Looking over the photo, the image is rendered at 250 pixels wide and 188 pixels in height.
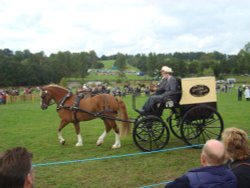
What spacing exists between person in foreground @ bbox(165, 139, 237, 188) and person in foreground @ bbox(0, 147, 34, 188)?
1301mm

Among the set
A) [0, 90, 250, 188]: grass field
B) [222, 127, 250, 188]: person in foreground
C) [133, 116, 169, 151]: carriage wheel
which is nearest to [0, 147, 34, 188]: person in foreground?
[222, 127, 250, 188]: person in foreground

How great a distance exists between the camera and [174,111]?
8922 millimetres

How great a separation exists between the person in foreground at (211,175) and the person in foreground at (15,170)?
130 centimetres

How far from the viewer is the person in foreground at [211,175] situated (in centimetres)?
279

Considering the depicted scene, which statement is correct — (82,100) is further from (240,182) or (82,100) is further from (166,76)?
(240,182)

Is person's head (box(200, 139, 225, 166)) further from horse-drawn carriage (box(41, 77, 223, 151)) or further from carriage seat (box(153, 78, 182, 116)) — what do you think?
carriage seat (box(153, 78, 182, 116))

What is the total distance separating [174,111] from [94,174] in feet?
10.1

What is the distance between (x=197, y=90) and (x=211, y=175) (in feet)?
19.4

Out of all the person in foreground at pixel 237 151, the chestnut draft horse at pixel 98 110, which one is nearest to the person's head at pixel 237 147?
the person in foreground at pixel 237 151

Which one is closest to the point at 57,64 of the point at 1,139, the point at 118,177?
the point at 1,139

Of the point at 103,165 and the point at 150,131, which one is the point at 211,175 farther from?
the point at 150,131

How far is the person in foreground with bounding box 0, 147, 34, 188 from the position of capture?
1943 millimetres

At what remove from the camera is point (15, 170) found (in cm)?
196

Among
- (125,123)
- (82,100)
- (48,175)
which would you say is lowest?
(48,175)
